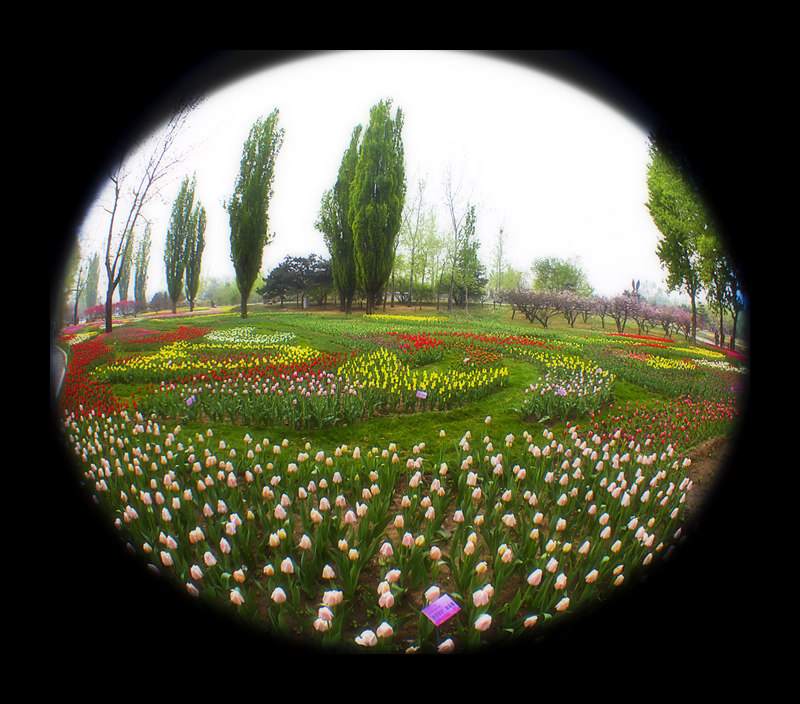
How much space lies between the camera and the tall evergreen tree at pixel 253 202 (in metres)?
1.81

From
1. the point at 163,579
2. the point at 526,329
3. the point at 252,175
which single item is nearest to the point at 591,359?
the point at 526,329

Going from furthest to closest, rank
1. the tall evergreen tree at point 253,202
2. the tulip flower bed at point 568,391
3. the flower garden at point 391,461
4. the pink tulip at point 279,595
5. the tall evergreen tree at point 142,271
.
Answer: the tulip flower bed at point 568,391 → the tall evergreen tree at point 142,271 → the tall evergreen tree at point 253,202 → the flower garden at point 391,461 → the pink tulip at point 279,595

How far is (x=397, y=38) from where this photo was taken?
129 cm

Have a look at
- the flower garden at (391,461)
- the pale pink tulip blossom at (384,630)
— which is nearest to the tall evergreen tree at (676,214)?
the flower garden at (391,461)

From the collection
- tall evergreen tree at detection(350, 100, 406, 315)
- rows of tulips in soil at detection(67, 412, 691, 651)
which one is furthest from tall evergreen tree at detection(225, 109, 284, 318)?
rows of tulips in soil at detection(67, 412, 691, 651)

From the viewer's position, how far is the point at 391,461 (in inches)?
73.5

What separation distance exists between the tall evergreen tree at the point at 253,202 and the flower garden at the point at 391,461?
1.18 ft

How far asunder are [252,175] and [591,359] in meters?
2.79

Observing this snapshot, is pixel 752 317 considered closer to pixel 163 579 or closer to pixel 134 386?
pixel 163 579

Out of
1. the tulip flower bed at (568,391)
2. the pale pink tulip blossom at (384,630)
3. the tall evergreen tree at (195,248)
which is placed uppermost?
the tall evergreen tree at (195,248)

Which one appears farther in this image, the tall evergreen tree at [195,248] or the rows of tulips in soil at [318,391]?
the rows of tulips in soil at [318,391]

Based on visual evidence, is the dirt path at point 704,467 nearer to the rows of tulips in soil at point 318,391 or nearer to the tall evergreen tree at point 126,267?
the rows of tulips in soil at point 318,391

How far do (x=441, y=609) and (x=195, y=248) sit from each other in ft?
7.44

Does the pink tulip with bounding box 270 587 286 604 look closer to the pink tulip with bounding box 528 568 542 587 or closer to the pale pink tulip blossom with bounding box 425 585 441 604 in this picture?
the pale pink tulip blossom with bounding box 425 585 441 604
